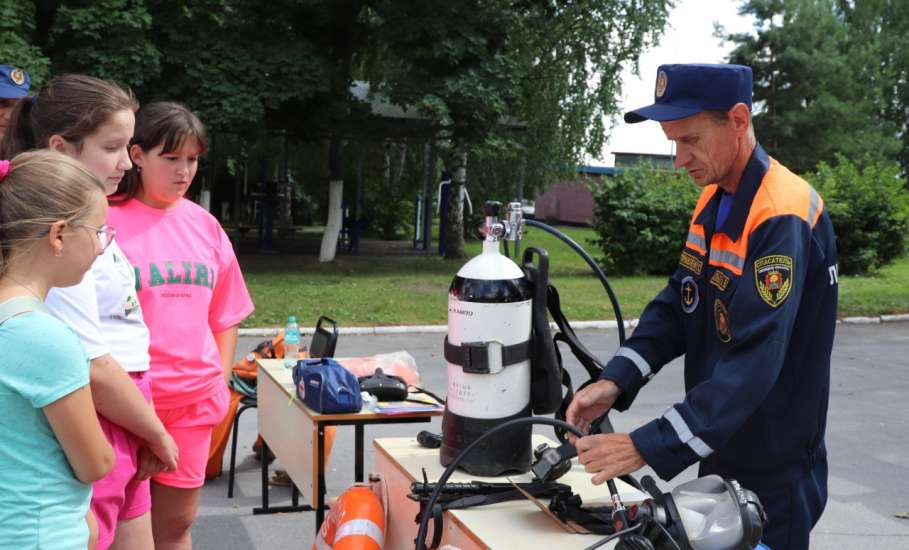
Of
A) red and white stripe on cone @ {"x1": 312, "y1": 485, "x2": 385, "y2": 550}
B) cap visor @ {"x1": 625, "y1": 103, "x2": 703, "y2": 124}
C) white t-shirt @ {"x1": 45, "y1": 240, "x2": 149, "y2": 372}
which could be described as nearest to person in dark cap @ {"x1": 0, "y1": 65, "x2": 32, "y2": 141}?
white t-shirt @ {"x1": 45, "y1": 240, "x2": 149, "y2": 372}

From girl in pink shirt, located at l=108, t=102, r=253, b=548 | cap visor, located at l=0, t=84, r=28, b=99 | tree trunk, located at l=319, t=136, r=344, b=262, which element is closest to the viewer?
girl in pink shirt, located at l=108, t=102, r=253, b=548

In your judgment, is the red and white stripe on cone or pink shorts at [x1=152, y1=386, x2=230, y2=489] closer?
the red and white stripe on cone

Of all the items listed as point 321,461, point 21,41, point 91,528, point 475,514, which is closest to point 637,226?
point 21,41

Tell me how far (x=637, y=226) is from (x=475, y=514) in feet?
54.1

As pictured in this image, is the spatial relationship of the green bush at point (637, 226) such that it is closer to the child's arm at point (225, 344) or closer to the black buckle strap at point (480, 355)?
the child's arm at point (225, 344)

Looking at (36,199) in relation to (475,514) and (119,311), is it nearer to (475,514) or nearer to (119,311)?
(119,311)

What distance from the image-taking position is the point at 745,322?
2139 mm

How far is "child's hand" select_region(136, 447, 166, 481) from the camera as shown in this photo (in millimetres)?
2562

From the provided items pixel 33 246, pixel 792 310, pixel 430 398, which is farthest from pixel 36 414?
pixel 430 398

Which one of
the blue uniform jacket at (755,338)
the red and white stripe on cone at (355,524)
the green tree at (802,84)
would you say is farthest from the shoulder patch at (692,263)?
the green tree at (802,84)

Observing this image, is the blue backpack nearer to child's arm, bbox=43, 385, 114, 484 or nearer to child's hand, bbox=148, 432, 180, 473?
child's hand, bbox=148, 432, 180, 473

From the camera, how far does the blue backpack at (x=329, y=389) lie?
3.84 m

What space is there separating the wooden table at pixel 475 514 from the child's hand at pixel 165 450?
66 centimetres

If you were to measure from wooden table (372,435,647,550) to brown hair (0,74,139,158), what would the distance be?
4.33 feet
